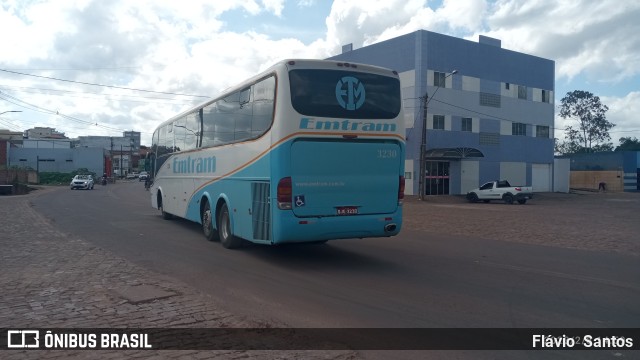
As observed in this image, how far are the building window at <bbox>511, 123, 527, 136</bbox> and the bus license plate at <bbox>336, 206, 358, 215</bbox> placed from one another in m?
40.9

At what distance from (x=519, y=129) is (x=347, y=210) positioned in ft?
138

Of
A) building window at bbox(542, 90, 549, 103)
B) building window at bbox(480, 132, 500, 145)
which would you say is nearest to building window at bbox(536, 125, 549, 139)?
building window at bbox(542, 90, 549, 103)

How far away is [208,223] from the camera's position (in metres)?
13.4

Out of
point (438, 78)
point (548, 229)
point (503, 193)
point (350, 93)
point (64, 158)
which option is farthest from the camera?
point (64, 158)

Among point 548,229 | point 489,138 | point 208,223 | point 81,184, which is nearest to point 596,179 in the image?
point 489,138

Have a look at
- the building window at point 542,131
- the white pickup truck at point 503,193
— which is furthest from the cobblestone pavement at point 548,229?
the building window at point 542,131

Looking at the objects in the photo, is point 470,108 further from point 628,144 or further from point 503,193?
point 628,144

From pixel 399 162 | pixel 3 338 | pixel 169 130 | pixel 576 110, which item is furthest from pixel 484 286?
pixel 576 110

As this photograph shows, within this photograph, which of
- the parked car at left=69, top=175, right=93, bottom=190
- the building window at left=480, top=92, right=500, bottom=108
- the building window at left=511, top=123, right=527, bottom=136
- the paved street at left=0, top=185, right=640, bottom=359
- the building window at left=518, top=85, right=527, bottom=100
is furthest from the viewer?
the parked car at left=69, top=175, right=93, bottom=190

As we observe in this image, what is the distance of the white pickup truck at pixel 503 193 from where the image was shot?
34.9 meters

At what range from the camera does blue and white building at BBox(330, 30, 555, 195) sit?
1580 inches

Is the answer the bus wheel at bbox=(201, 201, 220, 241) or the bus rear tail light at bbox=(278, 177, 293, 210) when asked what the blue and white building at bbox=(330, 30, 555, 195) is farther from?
the bus rear tail light at bbox=(278, 177, 293, 210)

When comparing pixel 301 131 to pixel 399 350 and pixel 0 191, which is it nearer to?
pixel 399 350

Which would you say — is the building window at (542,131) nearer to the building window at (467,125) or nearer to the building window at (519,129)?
the building window at (519,129)
